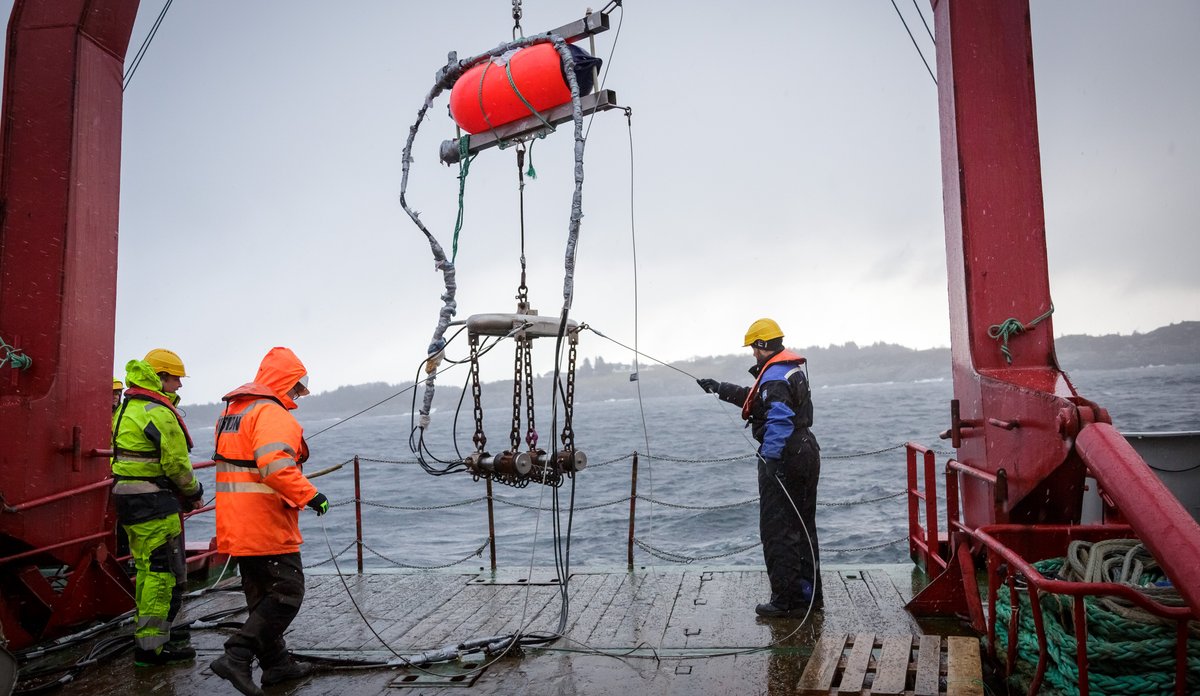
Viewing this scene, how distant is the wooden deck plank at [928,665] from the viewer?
4.38 m

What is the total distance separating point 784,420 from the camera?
6004 millimetres

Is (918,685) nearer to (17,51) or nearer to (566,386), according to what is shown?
(566,386)

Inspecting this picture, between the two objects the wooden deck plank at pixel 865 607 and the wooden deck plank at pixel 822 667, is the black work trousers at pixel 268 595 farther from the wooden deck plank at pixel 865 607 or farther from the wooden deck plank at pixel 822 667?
the wooden deck plank at pixel 865 607

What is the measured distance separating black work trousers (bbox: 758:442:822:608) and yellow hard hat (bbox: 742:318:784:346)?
32.7 inches

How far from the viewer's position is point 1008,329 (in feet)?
18.5

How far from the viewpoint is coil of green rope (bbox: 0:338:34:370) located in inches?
255

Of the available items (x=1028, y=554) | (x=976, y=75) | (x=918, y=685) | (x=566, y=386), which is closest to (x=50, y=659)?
(x=566, y=386)

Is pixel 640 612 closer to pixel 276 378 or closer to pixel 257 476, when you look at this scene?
pixel 257 476

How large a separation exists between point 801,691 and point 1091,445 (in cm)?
193

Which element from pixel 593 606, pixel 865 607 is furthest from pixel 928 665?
pixel 593 606

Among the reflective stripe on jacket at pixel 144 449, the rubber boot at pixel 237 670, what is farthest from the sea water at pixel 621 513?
the reflective stripe on jacket at pixel 144 449

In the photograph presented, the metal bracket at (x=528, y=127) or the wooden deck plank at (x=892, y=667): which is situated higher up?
the metal bracket at (x=528, y=127)

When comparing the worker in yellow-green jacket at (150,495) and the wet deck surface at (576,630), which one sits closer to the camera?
the wet deck surface at (576,630)

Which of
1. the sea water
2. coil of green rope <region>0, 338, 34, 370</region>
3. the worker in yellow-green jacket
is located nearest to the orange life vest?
the sea water
